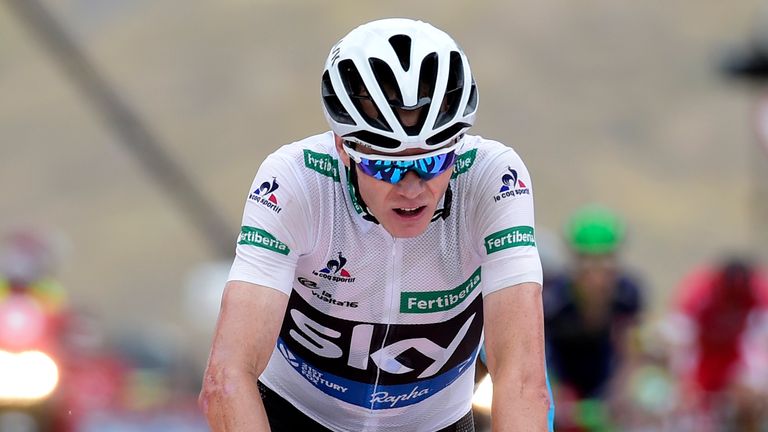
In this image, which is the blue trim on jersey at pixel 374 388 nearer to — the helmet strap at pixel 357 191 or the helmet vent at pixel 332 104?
the helmet strap at pixel 357 191

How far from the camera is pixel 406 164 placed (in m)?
4.17

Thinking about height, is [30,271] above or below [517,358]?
below

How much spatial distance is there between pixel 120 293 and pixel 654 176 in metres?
14.2

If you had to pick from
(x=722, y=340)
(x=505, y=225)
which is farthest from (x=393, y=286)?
(x=722, y=340)

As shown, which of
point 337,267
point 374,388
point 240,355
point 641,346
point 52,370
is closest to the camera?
point 240,355

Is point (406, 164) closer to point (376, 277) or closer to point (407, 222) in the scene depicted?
point (407, 222)

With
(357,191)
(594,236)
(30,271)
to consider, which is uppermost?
(357,191)

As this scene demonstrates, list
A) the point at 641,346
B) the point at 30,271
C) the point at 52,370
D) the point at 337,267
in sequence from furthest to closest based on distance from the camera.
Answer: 1. the point at 30,271
2. the point at 52,370
3. the point at 641,346
4. the point at 337,267

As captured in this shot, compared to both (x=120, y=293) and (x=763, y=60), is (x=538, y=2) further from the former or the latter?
(x=763, y=60)

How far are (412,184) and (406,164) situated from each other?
57mm

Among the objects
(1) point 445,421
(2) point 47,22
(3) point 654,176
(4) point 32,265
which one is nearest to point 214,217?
(2) point 47,22

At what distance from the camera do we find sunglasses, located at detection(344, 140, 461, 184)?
13.7ft

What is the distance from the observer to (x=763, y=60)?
1459cm

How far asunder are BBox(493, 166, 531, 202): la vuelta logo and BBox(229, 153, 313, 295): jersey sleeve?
539 millimetres
